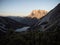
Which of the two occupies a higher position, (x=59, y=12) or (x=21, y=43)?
(x=59, y=12)

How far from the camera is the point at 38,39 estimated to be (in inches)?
352

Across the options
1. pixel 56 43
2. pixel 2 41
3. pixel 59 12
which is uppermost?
pixel 59 12

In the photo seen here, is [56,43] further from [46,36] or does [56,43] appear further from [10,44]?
[10,44]

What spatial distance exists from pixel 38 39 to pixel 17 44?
135cm

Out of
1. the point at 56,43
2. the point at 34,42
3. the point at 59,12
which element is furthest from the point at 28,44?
the point at 59,12

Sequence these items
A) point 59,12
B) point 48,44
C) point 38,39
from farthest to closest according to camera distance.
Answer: point 59,12
point 38,39
point 48,44

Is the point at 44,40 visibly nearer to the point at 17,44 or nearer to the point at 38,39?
the point at 38,39

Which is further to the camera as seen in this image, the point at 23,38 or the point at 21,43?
the point at 23,38

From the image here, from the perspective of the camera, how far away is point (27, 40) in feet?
30.5

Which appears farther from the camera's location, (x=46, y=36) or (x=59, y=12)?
(x=59, y=12)

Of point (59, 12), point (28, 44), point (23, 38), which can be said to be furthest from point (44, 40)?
point (59, 12)

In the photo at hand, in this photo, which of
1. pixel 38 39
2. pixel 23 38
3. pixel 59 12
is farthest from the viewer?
pixel 59 12

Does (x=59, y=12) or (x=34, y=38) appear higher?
(x=59, y=12)

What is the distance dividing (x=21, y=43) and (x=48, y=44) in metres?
1.74
